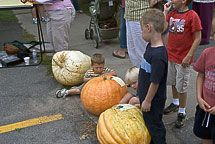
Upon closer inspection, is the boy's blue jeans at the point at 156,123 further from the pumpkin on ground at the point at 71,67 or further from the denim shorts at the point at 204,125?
the pumpkin on ground at the point at 71,67

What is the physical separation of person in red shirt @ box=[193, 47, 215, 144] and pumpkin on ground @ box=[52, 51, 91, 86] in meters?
2.17

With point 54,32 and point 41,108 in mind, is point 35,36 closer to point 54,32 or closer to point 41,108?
point 54,32

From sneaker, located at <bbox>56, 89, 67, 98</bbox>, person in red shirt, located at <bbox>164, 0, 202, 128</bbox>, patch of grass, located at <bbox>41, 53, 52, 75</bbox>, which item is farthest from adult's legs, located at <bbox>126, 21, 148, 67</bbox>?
patch of grass, located at <bbox>41, 53, 52, 75</bbox>

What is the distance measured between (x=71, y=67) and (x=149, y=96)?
2.03 metres

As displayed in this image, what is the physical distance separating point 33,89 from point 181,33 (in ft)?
8.63

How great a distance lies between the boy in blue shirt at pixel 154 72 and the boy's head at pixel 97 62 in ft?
4.37

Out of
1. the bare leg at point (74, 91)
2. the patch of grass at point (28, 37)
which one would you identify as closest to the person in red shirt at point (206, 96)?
the bare leg at point (74, 91)

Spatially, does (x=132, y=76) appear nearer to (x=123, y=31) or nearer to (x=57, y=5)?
(x=123, y=31)

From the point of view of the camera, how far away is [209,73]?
2.11 metres

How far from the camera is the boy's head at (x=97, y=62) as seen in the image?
141 inches

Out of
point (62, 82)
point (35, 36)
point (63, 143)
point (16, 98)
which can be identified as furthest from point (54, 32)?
point (63, 143)

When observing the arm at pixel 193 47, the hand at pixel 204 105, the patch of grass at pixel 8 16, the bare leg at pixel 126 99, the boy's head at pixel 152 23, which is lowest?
the bare leg at pixel 126 99

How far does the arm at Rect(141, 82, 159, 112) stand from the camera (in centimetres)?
214

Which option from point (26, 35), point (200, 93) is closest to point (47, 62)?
point (26, 35)
